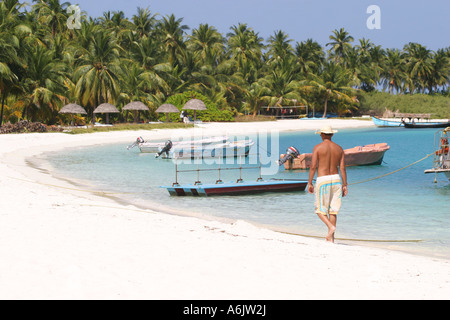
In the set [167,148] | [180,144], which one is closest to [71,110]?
[180,144]

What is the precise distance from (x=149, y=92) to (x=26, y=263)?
182 feet

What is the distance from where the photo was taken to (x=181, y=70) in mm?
65812

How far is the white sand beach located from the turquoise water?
2.94 m

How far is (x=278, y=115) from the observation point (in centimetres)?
7612

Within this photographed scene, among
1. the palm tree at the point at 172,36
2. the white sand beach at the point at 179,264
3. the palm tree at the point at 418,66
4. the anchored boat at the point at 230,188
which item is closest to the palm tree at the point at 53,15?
the palm tree at the point at 172,36

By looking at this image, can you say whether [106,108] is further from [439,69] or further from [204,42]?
[439,69]

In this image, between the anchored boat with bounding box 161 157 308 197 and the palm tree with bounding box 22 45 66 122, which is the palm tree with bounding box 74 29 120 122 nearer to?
the palm tree with bounding box 22 45 66 122

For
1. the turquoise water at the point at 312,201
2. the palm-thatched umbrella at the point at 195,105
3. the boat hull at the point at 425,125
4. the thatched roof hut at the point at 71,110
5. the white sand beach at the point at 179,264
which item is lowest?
the turquoise water at the point at 312,201

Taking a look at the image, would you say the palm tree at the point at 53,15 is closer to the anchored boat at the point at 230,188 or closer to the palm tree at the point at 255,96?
the palm tree at the point at 255,96

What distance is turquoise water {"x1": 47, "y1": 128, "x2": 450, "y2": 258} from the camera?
1164 centimetres

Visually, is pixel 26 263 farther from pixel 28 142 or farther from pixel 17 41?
pixel 17 41

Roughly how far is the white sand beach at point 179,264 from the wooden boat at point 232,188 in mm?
5961

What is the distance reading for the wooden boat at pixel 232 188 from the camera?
16.0 m

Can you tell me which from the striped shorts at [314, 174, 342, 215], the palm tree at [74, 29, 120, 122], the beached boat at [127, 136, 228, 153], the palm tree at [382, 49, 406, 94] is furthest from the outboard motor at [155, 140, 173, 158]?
the palm tree at [382, 49, 406, 94]
